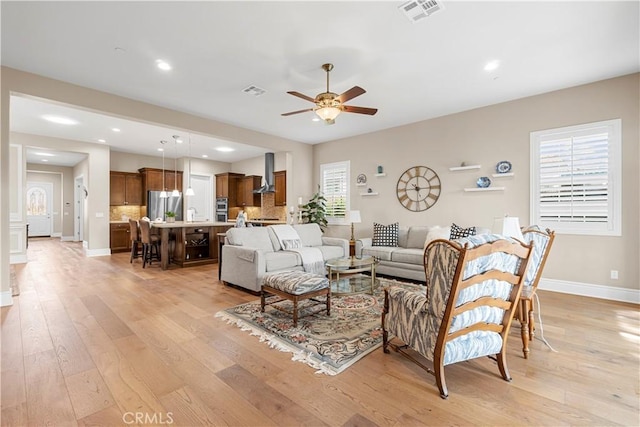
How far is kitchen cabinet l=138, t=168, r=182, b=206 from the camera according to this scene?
8953 millimetres

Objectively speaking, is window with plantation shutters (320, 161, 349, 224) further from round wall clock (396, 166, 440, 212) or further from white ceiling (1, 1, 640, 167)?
white ceiling (1, 1, 640, 167)

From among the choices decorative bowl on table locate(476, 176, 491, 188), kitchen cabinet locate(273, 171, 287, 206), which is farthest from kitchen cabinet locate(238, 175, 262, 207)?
decorative bowl on table locate(476, 176, 491, 188)

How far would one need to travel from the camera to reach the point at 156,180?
30.0 feet

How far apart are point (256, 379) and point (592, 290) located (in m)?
4.72

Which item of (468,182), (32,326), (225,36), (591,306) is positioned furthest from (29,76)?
(591,306)

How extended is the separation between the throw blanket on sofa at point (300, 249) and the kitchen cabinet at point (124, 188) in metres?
6.28

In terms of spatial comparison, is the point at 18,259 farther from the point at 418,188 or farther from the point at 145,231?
the point at 418,188

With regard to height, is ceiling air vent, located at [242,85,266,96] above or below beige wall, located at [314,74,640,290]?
above

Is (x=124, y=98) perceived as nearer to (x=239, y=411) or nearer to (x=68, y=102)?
(x=68, y=102)

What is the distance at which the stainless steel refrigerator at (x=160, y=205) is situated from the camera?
903 cm

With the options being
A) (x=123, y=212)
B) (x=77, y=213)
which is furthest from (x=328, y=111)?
(x=77, y=213)

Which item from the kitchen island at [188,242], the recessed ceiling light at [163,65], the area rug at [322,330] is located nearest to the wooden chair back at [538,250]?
the area rug at [322,330]

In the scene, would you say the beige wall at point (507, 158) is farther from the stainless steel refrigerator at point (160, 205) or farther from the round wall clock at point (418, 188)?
the stainless steel refrigerator at point (160, 205)

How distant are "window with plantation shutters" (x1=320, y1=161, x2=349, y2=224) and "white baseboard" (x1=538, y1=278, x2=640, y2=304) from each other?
13.2 feet
